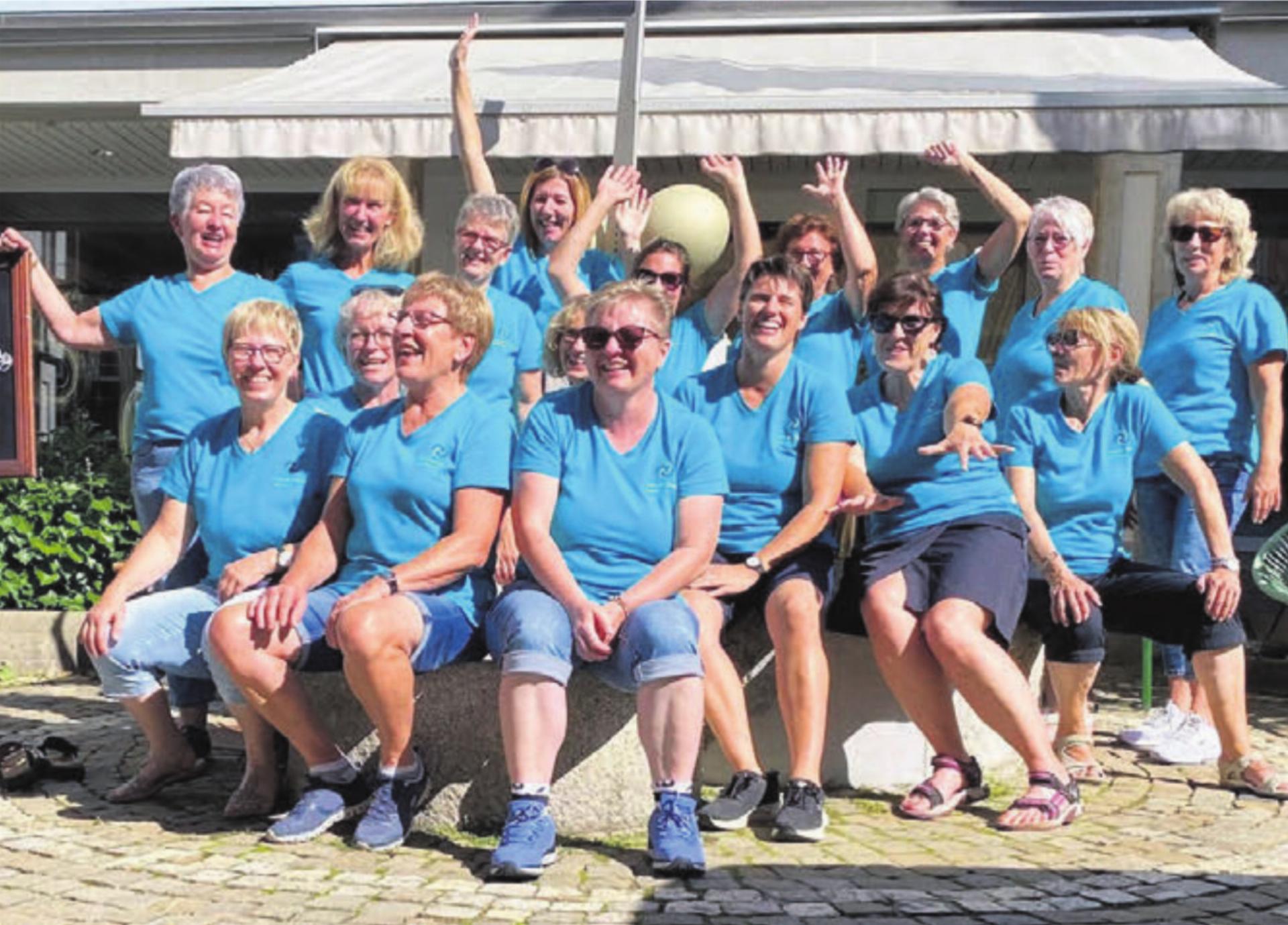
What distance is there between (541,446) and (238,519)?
3.17 ft

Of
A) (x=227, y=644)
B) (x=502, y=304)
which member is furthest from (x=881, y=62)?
(x=227, y=644)

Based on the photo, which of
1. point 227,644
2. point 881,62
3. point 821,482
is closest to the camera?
point 227,644

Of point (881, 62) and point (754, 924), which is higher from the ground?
point (881, 62)

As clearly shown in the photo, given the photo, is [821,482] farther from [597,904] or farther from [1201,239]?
[1201,239]

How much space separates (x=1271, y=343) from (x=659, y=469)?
8.25 ft

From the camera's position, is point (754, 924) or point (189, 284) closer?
point (754, 924)

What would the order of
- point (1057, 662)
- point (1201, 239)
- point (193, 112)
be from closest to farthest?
point (1057, 662) < point (1201, 239) < point (193, 112)

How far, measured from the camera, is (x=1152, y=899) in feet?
12.6

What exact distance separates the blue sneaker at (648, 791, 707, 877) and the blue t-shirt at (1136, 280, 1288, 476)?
7.79 feet

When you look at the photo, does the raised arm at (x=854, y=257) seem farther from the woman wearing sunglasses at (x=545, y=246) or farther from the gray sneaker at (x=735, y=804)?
the gray sneaker at (x=735, y=804)

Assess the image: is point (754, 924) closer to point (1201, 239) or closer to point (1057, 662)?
point (1057, 662)

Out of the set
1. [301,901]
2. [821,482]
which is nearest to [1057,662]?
[821,482]

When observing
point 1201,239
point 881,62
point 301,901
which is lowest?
point 301,901

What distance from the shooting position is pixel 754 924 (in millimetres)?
3592
